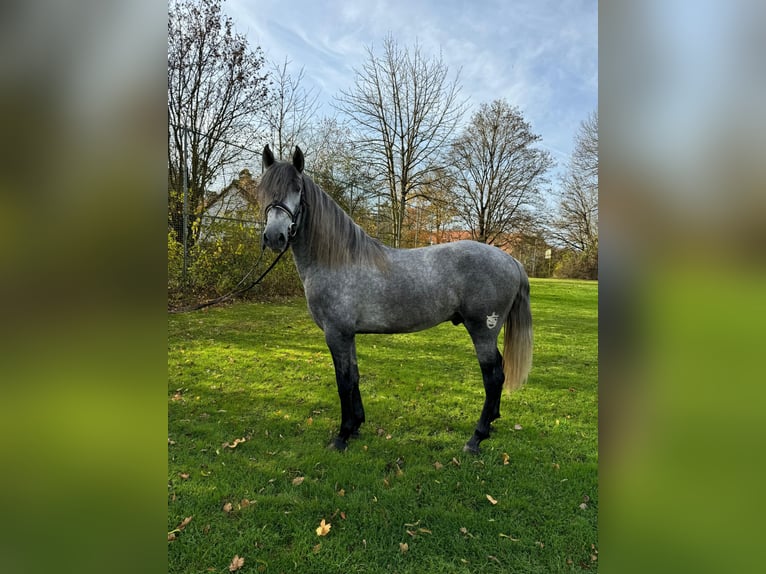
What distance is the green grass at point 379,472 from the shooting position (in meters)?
1.90

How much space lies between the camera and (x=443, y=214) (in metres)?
13.6

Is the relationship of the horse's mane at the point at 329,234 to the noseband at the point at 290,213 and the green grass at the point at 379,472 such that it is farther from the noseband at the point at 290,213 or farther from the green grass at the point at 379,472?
the green grass at the point at 379,472

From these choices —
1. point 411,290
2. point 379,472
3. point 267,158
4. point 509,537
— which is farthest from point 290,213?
point 509,537

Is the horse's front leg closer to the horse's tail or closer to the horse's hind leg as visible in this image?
the horse's hind leg

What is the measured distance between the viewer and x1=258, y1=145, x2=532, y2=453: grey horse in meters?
2.78

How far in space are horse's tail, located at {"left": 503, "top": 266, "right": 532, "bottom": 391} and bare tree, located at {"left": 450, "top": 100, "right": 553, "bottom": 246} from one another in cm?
1079

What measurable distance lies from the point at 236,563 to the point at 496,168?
14.3m

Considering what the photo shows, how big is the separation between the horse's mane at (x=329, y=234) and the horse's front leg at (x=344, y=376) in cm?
62

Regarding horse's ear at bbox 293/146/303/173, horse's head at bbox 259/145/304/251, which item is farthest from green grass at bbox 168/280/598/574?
horse's ear at bbox 293/146/303/173

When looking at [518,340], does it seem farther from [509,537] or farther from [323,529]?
[323,529]

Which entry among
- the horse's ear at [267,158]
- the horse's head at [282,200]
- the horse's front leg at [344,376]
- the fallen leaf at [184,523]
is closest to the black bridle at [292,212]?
the horse's head at [282,200]
